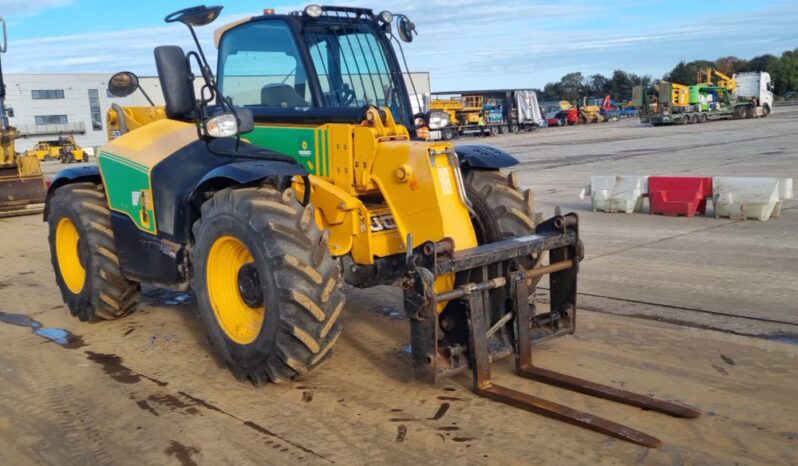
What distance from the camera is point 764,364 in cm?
499

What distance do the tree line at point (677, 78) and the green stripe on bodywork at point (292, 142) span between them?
87.9 meters

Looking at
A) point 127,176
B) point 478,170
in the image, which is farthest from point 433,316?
point 127,176

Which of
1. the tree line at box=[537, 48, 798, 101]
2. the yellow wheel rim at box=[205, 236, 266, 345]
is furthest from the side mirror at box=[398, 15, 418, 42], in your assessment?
the tree line at box=[537, 48, 798, 101]

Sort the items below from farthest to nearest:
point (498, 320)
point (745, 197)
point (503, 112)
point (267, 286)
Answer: point (503, 112) → point (745, 197) → point (498, 320) → point (267, 286)

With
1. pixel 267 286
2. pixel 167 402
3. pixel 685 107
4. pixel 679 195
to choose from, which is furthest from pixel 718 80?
A: pixel 167 402

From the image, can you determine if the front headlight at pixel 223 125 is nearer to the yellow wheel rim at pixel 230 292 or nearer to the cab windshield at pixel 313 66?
the cab windshield at pixel 313 66

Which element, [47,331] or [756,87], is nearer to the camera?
[47,331]

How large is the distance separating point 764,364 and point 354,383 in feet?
9.11

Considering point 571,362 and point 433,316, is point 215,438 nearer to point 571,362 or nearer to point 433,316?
→ point 433,316

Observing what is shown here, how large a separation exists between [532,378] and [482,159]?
173 cm

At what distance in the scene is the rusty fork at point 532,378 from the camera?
13.2 ft

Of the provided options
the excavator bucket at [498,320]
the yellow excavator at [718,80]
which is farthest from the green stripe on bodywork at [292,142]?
the yellow excavator at [718,80]

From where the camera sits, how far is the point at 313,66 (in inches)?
210

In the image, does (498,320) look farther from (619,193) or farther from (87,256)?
(619,193)
